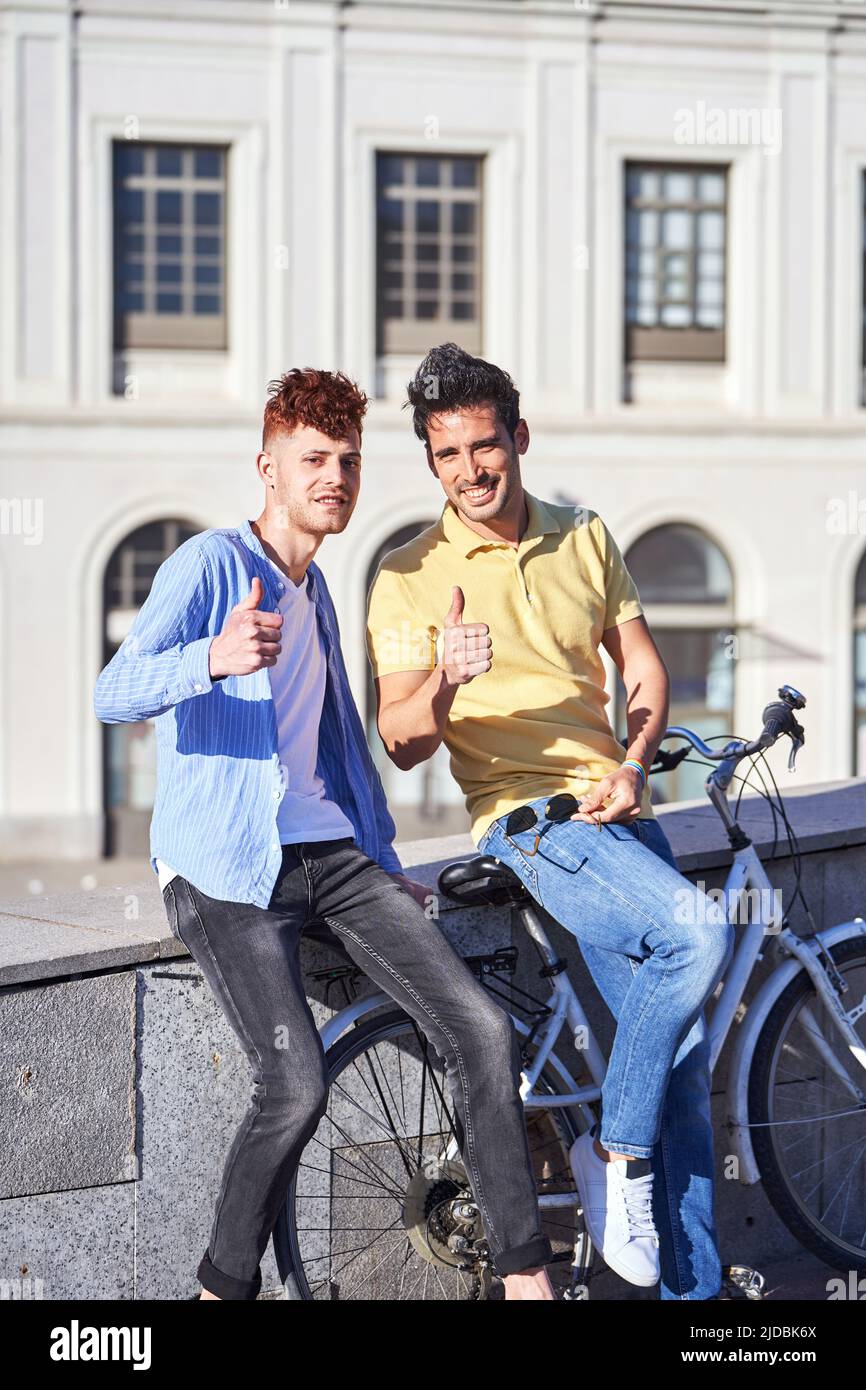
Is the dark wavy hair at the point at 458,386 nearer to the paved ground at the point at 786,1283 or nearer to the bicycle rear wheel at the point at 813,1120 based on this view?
the bicycle rear wheel at the point at 813,1120

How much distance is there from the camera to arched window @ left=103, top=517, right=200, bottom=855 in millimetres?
19125

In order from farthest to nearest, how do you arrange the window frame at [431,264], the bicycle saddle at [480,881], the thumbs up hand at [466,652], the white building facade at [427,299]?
the window frame at [431,264] < the white building facade at [427,299] < the bicycle saddle at [480,881] < the thumbs up hand at [466,652]

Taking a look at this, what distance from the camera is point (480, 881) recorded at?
3.56 metres

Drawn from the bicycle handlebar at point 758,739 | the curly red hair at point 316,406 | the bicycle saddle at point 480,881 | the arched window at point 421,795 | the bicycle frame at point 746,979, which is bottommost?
the arched window at point 421,795

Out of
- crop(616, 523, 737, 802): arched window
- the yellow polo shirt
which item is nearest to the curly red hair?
the yellow polo shirt

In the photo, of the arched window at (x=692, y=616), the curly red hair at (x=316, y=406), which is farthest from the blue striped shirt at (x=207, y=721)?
the arched window at (x=692, y=616)

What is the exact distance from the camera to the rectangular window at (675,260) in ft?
65.8

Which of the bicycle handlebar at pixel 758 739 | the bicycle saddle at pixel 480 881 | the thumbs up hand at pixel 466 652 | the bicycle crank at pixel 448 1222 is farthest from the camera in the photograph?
the bicycle handlebar at pixel 758 739

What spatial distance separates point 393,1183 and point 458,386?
1.68 m

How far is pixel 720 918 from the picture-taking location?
3.34 metres

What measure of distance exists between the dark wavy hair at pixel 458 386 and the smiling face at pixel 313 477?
308 millimetres

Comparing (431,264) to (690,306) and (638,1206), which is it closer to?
(690,306)

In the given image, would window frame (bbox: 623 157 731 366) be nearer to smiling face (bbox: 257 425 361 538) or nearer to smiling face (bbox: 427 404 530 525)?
smiling face (bbox: 427 404 530 525)

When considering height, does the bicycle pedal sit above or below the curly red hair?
below
